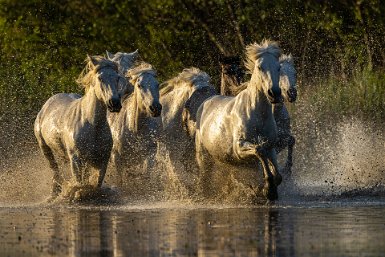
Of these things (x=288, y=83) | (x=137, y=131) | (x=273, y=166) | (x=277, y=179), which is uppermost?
(x=288, y=83)

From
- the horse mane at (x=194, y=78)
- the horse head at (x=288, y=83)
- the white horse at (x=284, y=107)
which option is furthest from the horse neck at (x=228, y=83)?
the horse head at (x=288, y=83)

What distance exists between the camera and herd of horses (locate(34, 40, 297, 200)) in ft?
56.4

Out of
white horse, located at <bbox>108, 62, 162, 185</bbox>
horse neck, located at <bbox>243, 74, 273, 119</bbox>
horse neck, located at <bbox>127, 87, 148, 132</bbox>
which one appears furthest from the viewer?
horse neck, located at <bbox>127, 87, 148, 132</bbox>

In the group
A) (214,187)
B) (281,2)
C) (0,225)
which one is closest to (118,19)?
(281,2)

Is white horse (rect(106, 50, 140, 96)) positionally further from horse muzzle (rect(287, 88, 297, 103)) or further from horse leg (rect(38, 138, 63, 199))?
horse muzzle (rect(287, 88, 297, 103))

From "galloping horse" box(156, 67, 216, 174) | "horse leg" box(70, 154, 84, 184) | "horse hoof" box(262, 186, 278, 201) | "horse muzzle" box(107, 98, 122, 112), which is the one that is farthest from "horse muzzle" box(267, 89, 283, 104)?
"galloping horse" box(156, 67, 216, 174)

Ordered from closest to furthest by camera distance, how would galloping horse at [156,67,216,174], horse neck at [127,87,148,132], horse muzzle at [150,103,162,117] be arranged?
horse muzzle at [150,103,162,117], horse neck at [127,87,148,132], galloping horse at [156,67,216,174]

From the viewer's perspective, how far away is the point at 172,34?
32.1 m

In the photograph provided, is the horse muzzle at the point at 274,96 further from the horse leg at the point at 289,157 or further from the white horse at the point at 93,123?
the horse leg at the point at 289,157

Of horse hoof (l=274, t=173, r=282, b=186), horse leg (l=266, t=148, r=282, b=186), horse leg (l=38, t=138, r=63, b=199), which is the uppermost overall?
horse leg (l=38, t=138, r=63, b=199)

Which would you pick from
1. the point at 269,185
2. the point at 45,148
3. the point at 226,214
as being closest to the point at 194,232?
the point at 226,214

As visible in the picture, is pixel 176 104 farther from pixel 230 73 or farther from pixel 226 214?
pixel 226 214

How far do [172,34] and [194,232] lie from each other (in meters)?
18.9

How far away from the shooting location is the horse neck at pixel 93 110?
17812 mm
